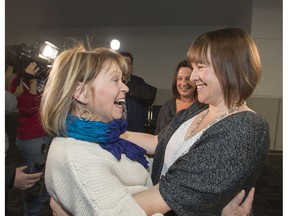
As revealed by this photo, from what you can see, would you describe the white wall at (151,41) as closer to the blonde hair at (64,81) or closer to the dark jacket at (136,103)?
the dark jacket at (136,103)

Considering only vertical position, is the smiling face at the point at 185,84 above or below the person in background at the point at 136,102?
above

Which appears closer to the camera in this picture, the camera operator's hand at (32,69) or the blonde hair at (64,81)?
the blonde hair at (64,81)

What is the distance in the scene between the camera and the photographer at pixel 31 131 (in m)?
2.49

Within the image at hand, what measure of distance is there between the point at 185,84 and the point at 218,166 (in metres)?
1.57

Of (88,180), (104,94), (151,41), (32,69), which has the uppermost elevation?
(151,41)

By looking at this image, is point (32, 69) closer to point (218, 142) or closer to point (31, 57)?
point (31, 57)

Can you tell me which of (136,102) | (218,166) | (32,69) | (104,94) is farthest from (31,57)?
(218,166)

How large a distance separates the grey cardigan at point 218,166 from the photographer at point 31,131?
1.92m

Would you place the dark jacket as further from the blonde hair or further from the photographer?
the blonde hair

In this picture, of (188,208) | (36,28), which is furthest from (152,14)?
(188,208)

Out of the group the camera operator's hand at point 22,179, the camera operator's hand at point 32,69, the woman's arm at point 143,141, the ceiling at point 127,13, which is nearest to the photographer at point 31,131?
the camera operator's hand at point 32,69

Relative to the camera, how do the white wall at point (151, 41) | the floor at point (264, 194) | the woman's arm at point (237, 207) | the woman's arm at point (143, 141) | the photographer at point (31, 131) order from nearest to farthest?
1. the woman's arm at point (237, 207)
2. the woman's arm at point (143, 141)
3. the photographer at point (31, 131)
4. the floor at point (264, 194)
5. the white wall at point (151, 41)

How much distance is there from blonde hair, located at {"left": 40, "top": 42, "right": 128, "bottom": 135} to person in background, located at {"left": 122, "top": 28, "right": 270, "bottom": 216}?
0.40 meters

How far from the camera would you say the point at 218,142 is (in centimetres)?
87
